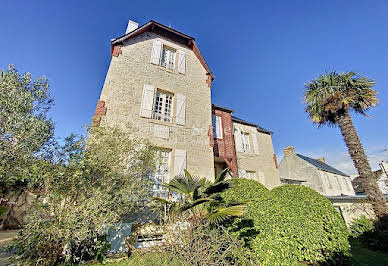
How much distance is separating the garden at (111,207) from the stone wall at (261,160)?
6.79 metres

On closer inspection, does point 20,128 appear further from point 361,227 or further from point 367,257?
point 361,227

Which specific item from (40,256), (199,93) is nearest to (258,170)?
(199,93)

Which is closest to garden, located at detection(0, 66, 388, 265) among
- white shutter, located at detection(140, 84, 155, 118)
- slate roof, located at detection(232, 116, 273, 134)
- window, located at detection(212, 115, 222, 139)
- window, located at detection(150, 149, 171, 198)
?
window, located at detection(150, 149, 171, 198)

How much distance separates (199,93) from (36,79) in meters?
7.07

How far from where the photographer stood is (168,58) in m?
10.0

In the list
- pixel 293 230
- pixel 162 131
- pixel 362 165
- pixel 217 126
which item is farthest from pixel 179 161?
pixel 362 165

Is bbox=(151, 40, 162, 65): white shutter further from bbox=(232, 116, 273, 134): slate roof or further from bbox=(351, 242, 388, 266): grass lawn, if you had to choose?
bbox=(351, 242, 388, 266): grass lawn

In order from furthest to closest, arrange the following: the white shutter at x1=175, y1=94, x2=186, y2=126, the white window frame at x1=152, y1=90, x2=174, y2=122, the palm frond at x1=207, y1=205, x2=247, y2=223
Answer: the white shutter at x1=175, y1=94, x2=186, y2=126 → the white window frame at x1=152, y1=90, x2=174, y2=122 → the palm frond at x1=207, y1=205, x2=247, y2=223

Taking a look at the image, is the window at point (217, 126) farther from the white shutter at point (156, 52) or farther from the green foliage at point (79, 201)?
the green foliage at point (79, 201)

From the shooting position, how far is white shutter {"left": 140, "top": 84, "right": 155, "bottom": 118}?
25.5 feet

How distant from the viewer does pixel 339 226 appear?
15.4 ft

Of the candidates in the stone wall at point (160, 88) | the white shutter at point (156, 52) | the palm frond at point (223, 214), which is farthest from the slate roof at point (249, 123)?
the palm frond at point (223, 214)

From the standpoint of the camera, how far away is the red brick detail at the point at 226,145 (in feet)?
35.1

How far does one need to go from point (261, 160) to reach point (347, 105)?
614cm
